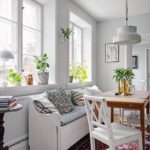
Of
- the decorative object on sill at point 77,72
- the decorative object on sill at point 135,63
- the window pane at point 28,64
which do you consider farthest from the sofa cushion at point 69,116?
the decorative object on sill at point 135,63

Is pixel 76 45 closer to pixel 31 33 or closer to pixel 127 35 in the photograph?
pixel 31 33

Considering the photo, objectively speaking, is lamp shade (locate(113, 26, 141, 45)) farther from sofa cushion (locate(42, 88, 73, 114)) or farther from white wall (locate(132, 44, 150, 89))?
white wall (locate(132, 44, 150, 89))

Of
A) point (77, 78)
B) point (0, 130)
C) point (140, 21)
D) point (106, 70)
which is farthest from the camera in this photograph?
point (106, 70)

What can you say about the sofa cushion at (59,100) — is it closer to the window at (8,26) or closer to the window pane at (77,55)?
the window at (8,26)

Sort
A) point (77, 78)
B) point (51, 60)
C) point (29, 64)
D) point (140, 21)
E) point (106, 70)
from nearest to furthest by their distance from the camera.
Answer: point (29, 64)
point (51, 60)
point (77, 78)
point (140, 21)
point (106, 70)

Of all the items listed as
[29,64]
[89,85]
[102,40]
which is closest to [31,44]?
[29,64]

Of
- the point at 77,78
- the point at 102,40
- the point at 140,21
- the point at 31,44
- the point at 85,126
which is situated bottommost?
the point at 85,126

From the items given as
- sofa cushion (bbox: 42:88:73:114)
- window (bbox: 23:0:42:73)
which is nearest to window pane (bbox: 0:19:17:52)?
window (bbox: 23:0:42:73)

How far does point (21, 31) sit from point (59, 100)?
1258mm

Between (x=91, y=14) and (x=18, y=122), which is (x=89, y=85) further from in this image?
(x=18, y=122)

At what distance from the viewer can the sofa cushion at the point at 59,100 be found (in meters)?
2.97

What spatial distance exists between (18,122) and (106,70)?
3562 mm

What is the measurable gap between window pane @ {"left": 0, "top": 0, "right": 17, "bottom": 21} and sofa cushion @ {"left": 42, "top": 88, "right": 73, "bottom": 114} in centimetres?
130

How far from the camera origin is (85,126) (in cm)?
329
